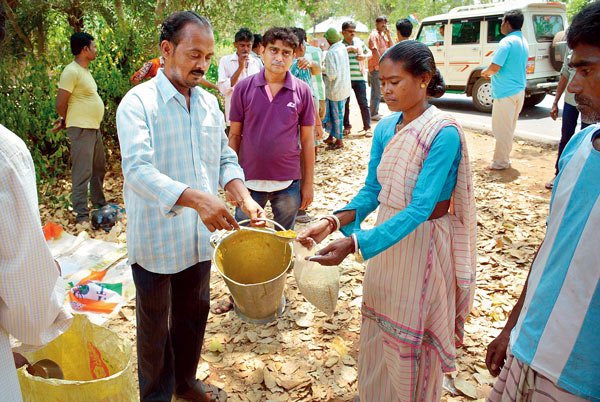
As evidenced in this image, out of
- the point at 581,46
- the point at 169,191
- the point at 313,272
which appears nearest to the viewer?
the point at 581,46

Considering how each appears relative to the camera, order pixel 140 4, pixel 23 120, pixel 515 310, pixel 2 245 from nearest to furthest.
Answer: pixel 2 245 < pixel 515 310 < pixel 23 120 < pixel 140 4

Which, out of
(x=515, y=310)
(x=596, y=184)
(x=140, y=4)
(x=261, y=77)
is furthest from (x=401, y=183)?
(x=140, y=4)

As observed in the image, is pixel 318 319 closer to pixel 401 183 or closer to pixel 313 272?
pixel 313 272

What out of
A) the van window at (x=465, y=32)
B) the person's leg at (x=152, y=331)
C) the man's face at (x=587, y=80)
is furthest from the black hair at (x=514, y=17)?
the person's leg at (x=152, y=331)

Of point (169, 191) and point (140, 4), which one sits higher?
point (140, 4)

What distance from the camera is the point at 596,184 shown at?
1350mm

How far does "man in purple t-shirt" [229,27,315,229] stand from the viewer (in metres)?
3.72

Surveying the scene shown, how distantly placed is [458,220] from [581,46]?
1.05 metres

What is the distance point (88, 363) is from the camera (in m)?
2.52

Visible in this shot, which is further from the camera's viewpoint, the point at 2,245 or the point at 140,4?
the point at 140,4

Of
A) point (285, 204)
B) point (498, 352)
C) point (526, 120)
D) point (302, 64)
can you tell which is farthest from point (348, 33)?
point (498, 352)

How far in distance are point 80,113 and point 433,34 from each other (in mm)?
10633

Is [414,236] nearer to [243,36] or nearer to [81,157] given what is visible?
[81,157]

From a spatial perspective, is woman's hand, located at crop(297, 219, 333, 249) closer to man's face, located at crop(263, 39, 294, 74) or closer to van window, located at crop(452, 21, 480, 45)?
man's face, located at crop(263, 39, 294, 74)
